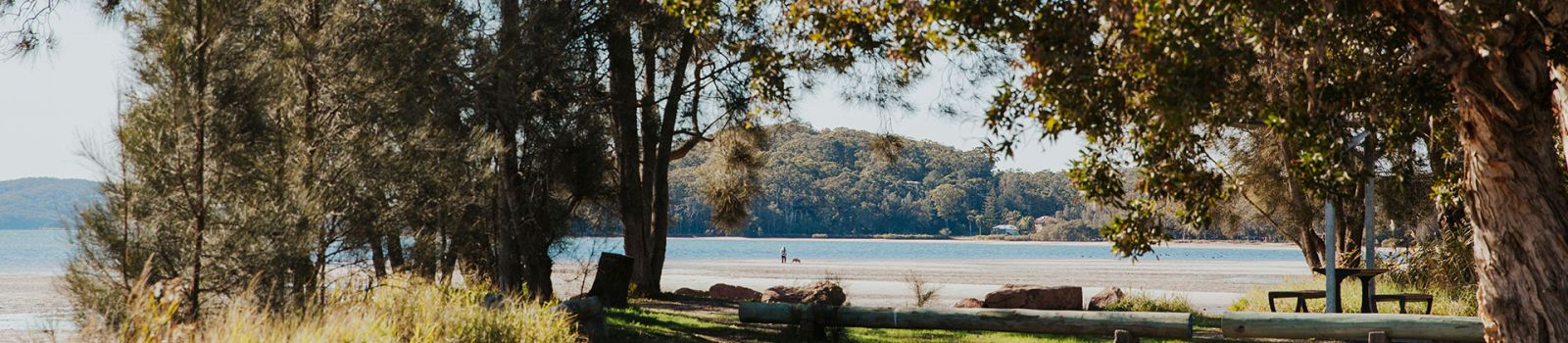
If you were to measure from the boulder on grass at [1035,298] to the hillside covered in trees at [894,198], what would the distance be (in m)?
108

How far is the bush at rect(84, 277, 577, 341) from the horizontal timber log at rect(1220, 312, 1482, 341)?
5.65 metres

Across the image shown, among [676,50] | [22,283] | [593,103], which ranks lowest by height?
[22,283]

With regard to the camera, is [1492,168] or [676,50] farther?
[676,50]

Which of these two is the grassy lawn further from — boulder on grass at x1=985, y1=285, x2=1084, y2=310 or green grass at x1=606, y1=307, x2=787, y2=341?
boulder on grass at x1=985, y1=285, x2=1084, y2=310

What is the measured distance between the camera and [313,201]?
27.6 feet

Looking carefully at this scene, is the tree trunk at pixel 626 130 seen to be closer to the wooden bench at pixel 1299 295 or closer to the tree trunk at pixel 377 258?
the tree trunk at pixel 377 258

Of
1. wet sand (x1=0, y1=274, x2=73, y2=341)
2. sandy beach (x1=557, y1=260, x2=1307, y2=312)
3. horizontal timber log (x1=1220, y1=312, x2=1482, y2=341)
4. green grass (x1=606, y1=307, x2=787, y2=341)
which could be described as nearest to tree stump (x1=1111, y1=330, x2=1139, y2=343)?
horizontal timber log (x1=1220, y1=312, x2=1482, y2=341)

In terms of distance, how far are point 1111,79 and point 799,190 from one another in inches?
4963

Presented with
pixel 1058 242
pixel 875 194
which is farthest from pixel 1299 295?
pixel 875 194

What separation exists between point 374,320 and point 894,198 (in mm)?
128063

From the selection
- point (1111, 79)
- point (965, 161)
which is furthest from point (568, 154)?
point (965, 161)

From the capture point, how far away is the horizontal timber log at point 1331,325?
1063 cm

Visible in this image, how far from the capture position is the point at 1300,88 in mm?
7223

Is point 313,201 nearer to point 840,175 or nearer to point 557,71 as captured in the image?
point 557,71
